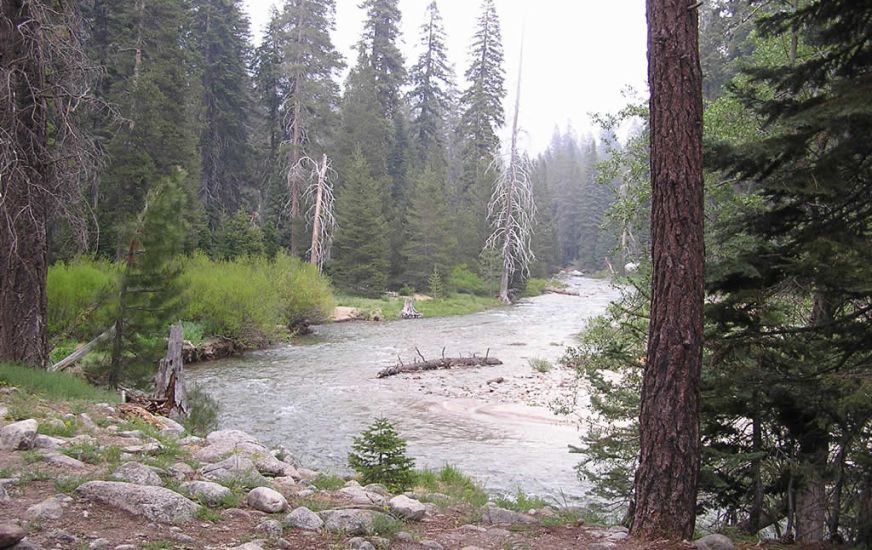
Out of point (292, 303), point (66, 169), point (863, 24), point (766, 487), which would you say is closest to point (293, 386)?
point (66, 169)

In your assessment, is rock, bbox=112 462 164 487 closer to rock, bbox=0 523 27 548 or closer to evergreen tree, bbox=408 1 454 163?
rock, bbox=0 523 27 548

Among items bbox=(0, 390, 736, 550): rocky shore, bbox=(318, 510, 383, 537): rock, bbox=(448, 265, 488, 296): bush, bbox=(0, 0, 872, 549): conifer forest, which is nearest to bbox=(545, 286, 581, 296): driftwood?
bbox=(448, 265, 488, 296): bush

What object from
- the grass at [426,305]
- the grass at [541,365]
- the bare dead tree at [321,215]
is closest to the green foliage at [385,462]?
the grass at [541,365]

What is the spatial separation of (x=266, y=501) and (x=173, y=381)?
5.63 meters

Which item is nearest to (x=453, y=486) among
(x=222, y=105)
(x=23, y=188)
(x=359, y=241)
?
(x=23, y=188)

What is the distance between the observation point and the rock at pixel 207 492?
4461 millimetres

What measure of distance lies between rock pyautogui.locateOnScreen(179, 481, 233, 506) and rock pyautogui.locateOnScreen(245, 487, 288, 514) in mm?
156

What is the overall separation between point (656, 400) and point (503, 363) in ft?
A: 49.1

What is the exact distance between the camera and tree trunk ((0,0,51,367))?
24.9 feet

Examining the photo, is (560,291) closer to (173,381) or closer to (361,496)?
(173,381)

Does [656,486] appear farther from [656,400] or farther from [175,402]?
[175,402]

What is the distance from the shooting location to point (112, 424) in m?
6.62

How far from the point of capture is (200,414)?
384 inches

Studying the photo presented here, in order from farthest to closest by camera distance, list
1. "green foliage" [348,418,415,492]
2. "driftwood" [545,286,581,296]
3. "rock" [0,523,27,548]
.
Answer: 1. "driftwood" [545,286,581,296]
2. "green foliage" [348,418,415,492]
3. "rock" [0,523,27,548]
